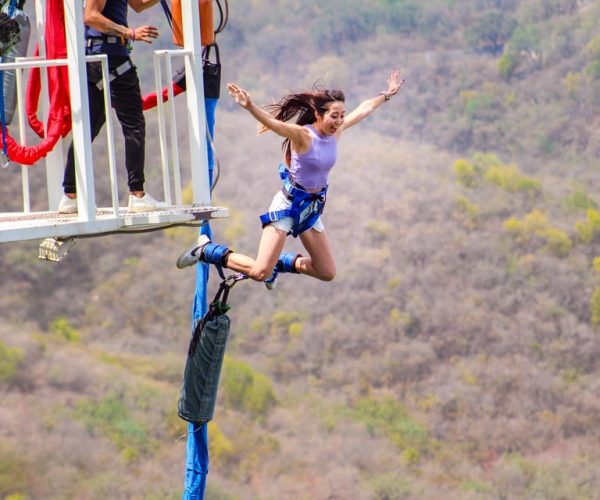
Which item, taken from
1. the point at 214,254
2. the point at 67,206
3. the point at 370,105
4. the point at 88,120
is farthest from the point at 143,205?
the point at 370,105

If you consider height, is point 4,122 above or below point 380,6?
above

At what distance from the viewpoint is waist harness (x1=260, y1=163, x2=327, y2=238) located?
6191mm

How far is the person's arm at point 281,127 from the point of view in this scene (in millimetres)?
5591

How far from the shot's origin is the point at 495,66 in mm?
19328

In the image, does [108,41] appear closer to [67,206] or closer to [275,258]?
[67,206]

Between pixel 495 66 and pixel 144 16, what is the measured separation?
5.36 metres

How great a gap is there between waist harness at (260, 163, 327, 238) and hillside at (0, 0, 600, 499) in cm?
1117

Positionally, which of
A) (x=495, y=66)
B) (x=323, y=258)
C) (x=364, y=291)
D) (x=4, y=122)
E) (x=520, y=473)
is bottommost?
(x=520, y=473)

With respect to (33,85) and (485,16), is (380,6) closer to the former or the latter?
(485,16)

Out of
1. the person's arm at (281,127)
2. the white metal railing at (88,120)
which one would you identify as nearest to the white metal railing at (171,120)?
the white metal railing at (88,120)

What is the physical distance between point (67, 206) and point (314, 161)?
1.17m

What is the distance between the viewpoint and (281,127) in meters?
5.97

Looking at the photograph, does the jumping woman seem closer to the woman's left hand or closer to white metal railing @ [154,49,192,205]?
the woman's left hand

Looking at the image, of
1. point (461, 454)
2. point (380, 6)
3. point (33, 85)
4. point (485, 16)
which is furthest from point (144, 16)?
point (33, 85)
